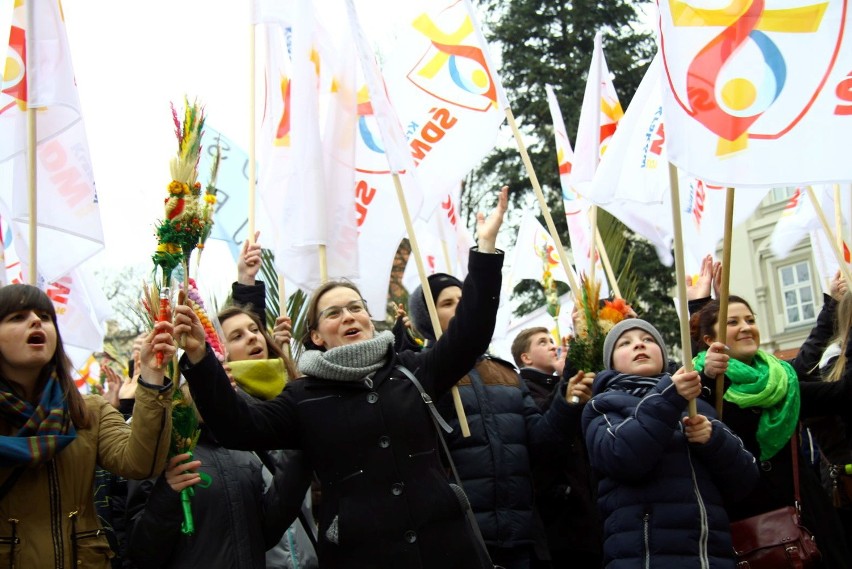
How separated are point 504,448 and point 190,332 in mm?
1860

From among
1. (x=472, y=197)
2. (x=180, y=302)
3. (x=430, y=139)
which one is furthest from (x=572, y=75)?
(x=180, y=302)

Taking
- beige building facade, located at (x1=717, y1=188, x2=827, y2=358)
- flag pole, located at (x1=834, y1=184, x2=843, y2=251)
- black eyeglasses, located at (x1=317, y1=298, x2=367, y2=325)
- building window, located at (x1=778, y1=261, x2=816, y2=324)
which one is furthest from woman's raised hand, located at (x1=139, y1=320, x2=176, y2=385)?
building window, located at (x1=778, y1=261, x2=816, y2=324)

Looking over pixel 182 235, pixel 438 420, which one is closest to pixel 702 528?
pixel 438 420

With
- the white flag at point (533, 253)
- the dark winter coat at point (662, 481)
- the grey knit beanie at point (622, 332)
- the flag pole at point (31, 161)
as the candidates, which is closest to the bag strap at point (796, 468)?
the dark winter coat at point (662, 481)

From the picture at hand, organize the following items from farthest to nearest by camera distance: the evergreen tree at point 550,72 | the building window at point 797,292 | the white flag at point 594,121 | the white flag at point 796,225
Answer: the building window at point 797,292 → the evergreen tree at point 550,72 → the white flag at point 796,225 → the white flag at point 594,121

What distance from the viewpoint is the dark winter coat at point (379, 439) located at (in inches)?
153

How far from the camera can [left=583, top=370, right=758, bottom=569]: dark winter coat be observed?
434 centimetres

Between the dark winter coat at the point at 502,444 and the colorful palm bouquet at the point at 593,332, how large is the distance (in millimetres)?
178

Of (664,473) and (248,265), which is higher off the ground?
(248,265)

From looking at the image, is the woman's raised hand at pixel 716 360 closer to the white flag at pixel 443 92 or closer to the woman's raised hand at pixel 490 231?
the woman's raised hand at pixel 490 231

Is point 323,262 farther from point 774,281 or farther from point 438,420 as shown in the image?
point 774,281

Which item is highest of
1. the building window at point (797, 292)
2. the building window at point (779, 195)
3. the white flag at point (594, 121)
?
the white flag at point (594, 121)

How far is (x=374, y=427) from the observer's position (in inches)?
157

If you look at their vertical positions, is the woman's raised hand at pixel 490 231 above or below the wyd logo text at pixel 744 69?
below
